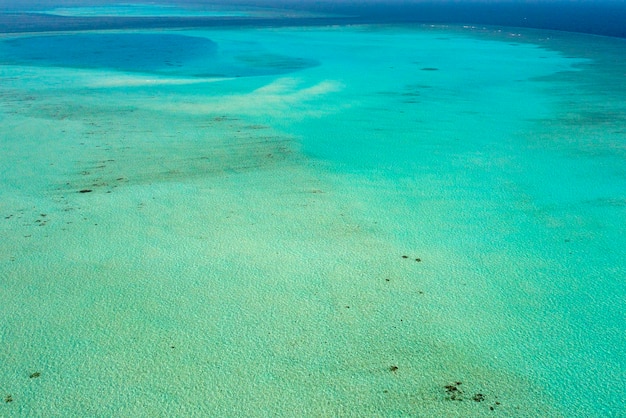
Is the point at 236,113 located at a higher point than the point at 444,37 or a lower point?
lower

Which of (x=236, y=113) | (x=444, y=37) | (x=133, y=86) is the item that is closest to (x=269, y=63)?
(x=133, y=86)

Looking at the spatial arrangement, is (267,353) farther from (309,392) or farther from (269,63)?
(269,63)

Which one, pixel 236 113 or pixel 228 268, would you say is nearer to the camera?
pixel 228 268

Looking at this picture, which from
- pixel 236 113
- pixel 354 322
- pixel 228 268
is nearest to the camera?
pixel 354 322

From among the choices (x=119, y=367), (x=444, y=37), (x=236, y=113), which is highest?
(x=444, y=37)

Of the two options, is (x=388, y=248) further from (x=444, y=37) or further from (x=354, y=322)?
(x=444, y=37)

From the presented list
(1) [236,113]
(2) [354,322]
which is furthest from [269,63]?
(2) [354,322]

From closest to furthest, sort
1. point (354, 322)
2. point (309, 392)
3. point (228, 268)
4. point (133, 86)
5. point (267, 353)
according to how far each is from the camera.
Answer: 1. point (309, 392)
2. point (267, 353)
3. point (354, 322)
4. point (228, 268)
5. point (133, 86)
